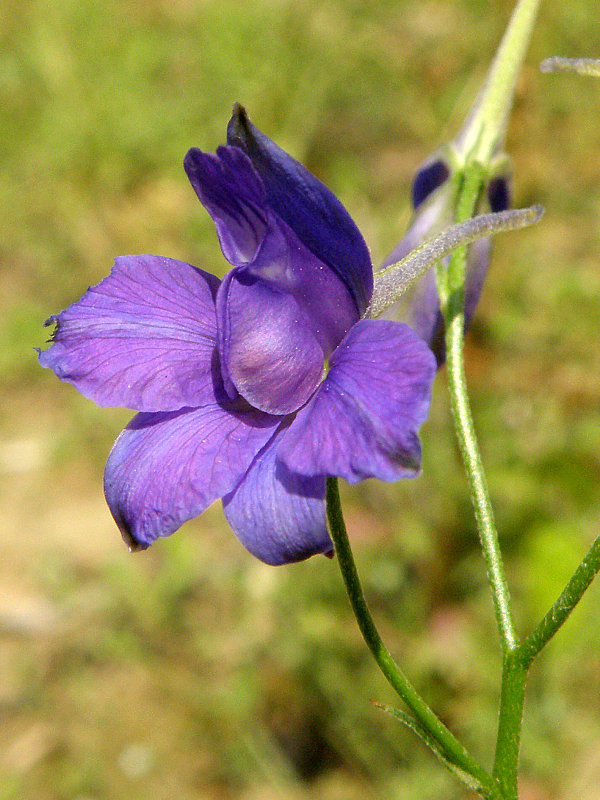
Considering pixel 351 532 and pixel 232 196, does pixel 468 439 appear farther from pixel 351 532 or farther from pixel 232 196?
pixel 351 532

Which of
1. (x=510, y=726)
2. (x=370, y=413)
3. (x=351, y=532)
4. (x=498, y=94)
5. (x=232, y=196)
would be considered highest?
(x=498, y=94)

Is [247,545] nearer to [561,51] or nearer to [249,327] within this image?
[249,327]

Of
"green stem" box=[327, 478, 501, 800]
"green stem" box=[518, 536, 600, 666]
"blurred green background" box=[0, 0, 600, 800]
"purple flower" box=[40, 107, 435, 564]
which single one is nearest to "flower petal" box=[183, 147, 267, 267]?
"purple flower" box=[40, 107, 435, 564]

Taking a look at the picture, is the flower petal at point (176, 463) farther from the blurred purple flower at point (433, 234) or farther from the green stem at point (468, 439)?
the blurred purple flower at point (433, 234)

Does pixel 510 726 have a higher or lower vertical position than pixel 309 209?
lower

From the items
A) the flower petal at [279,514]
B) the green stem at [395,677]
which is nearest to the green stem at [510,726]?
the green stem at [395,677]

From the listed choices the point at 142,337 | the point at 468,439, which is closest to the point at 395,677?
the point at 468,439

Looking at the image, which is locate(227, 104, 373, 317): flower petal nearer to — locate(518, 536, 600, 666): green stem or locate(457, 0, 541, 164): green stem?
locate(518, 536, 600, 666): green stem
